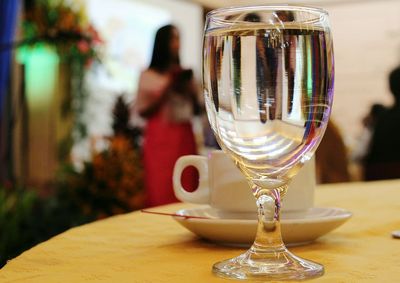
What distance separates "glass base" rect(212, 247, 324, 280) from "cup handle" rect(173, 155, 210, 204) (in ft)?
0.62

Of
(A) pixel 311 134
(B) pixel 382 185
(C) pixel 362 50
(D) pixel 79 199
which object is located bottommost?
(D) pixel 79 199

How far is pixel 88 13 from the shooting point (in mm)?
5621

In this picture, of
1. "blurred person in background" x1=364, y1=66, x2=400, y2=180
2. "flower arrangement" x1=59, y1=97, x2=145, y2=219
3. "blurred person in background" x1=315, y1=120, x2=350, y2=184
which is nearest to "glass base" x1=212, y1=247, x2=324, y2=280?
"blurred person in background" x1=315, y1=120, x2=350, y2=184

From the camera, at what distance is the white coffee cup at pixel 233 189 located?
2.18ft

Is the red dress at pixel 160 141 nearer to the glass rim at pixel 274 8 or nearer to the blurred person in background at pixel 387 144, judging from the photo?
the blurred person in background at pixel 387 144

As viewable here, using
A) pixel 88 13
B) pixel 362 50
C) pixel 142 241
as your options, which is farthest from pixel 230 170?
pixel 362 50

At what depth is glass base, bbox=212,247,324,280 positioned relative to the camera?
1.52ft

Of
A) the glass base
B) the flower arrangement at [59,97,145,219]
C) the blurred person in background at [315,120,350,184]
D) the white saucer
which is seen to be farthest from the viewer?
the flower arrangement at [59,97,145,219]

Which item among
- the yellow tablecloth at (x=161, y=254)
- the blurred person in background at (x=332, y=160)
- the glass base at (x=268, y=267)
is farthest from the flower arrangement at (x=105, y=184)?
the glass base at (x=268, y=267)

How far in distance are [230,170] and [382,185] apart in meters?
0.62

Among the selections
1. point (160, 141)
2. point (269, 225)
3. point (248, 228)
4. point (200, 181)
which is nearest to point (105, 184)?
point (160, 141)

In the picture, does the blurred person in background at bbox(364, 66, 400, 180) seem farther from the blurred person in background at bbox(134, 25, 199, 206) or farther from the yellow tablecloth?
the yellow tablecloth

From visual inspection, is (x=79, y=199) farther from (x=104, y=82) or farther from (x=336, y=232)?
(x=104, y=82)

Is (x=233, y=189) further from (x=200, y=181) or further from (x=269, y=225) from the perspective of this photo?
(x=269, y=225)
